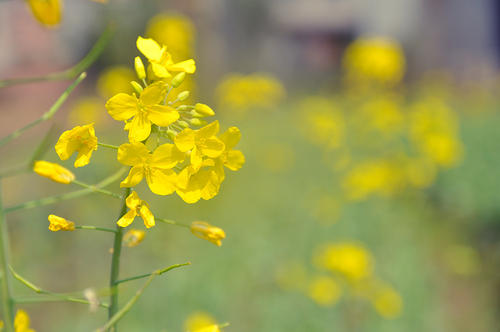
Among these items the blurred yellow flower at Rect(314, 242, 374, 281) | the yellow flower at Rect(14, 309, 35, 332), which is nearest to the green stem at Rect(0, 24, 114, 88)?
the yellow flower at Rect(14, 309, 35, 332)

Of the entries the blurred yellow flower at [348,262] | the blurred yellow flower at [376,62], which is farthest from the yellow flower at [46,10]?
the blurred yellow flower at [376,62]

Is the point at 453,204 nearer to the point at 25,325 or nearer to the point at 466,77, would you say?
the point at 25,325

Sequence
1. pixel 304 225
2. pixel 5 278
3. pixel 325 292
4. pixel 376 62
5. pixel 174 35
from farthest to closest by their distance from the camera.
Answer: pixel 376 62
pixel 174 35
pixel 304 225
pixel 325 292
pixel 5 278

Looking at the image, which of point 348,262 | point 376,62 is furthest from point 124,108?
point 376,62

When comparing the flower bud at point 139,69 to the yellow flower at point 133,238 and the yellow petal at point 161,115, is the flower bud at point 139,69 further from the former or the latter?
the yellow flower at point 133,238

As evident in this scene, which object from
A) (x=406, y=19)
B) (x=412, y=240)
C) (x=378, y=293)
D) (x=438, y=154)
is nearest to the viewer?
(x=378, y=293)

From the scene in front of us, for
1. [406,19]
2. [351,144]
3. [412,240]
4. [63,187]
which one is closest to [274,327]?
[412,240]

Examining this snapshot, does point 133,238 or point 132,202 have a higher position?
point 132,202

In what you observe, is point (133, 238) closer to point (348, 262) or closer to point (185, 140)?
point (185, 140)
